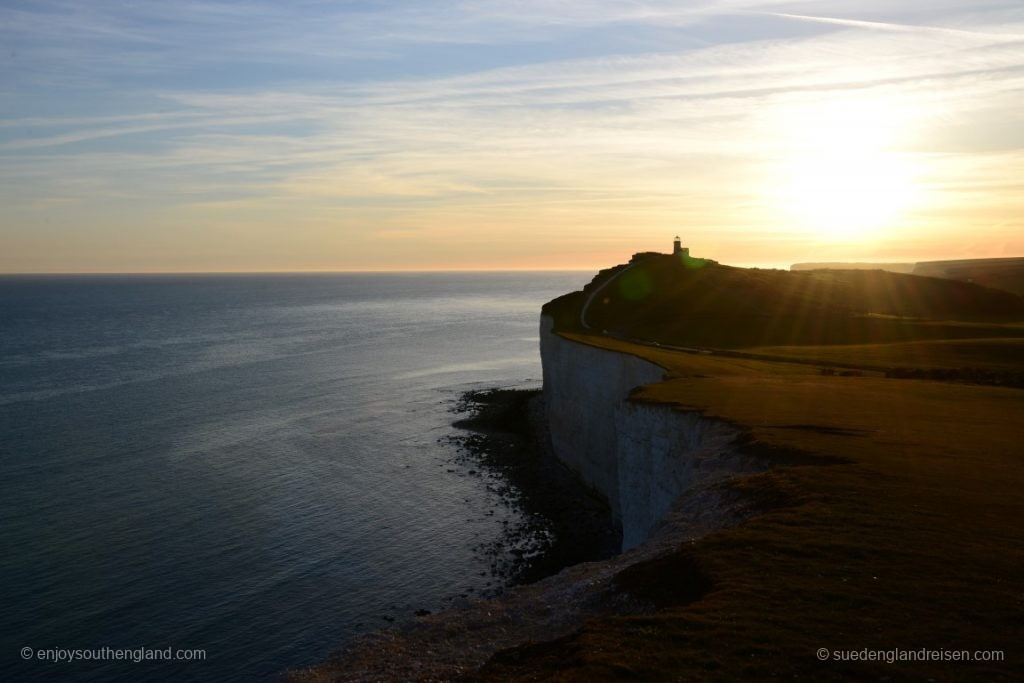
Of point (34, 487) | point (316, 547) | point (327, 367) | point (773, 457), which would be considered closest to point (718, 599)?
point (773, 457)

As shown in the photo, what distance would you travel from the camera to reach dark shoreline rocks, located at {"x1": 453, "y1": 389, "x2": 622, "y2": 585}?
3506cm

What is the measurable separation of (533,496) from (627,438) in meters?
15.3

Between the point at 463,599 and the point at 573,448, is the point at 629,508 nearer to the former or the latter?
the point at 463,599

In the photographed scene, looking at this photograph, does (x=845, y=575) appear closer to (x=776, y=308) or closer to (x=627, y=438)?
(x=627, y=438)

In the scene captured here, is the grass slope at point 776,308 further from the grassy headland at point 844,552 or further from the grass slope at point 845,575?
the grass slope at point 845,575

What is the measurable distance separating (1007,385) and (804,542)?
26.7 meters

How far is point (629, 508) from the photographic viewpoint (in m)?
31.2

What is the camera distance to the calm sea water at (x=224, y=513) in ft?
90.4

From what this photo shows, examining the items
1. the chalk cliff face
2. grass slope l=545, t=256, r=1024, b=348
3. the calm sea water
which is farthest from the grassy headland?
grass slope l=545, t=256, r=1024, b=348

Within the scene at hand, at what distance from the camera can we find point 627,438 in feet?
104

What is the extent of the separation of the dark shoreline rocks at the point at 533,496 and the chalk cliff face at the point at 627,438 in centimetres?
116

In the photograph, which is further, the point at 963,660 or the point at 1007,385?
the point at 1007,385

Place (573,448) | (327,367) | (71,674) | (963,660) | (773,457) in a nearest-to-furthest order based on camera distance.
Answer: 1. (963,660)
2. (773,457)
3. (71,674)
4. (573,448)
5. (327,367)

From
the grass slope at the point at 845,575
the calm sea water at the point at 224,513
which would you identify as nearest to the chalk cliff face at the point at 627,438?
the grass slope at the point at 845,575
